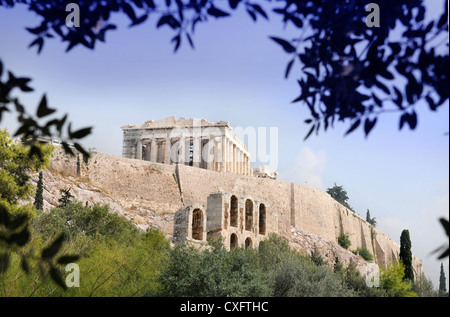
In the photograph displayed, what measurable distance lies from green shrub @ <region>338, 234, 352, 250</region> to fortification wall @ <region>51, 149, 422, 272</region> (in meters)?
0.53

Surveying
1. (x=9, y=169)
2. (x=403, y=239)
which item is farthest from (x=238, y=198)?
(x=9, y=169)

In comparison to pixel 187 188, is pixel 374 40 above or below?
below

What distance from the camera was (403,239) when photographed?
70.9 ft

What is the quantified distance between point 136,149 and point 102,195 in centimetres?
1661

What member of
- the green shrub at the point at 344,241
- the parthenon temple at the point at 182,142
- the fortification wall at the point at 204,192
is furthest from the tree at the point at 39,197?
the green shrub at the point at 344,241

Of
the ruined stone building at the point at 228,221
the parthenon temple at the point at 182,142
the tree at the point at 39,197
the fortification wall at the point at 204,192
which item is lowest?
the ruined stone building at the point at 228,221

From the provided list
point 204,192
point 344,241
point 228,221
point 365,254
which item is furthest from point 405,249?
point 365,254

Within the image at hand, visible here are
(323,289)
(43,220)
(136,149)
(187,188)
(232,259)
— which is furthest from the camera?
(136,149)

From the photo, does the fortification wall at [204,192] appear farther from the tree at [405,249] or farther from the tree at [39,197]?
the tree at [405,249]

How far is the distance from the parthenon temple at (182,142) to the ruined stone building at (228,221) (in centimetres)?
2106

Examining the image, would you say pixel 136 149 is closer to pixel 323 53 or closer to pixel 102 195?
pixel 102 195

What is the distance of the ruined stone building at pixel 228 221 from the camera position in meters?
24.1

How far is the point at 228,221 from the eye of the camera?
2580 centimetres

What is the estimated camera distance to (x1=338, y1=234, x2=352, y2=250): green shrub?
159ft
